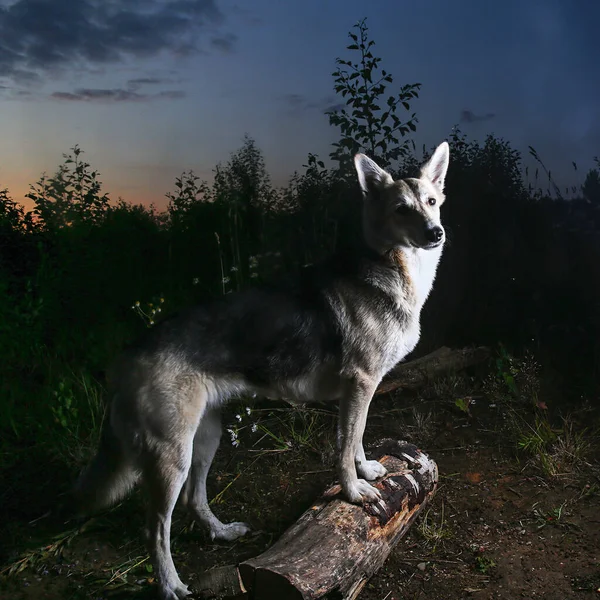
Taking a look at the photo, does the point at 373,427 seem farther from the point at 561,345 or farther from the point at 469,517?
the point at 561,345

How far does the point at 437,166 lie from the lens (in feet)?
12.7

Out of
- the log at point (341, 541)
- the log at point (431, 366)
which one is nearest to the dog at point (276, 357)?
the log at point (341, 541)

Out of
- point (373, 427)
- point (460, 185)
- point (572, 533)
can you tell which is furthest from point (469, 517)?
point (460, 185)

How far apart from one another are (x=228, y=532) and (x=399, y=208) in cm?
220

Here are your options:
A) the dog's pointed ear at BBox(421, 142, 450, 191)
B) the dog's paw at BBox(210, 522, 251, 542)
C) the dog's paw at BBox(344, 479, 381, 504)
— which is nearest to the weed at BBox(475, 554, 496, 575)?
the dog's paw at BBox(344, 479, 381, 504)

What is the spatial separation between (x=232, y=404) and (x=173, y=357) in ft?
7.87

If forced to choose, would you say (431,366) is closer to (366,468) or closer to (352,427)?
(366,468)

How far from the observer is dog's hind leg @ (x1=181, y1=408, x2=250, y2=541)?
3.81m

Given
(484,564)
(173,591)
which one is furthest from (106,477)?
(484,564)

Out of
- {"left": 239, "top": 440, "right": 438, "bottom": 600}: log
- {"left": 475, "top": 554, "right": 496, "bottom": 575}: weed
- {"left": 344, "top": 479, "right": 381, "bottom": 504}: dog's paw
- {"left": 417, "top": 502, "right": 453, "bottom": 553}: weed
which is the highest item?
{"left": 344, "top": 479, "right": 381, "bottom": 504}: dog's paw

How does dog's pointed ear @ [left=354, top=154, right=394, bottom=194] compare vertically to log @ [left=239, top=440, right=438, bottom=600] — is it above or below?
above

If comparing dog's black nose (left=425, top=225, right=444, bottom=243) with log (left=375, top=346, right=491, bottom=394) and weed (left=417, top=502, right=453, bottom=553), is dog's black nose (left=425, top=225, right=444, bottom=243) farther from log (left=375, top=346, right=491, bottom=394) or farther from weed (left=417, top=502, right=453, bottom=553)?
log (left=375, top=346, right=491, bottom=394)

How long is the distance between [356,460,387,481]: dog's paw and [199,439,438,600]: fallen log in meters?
0.05

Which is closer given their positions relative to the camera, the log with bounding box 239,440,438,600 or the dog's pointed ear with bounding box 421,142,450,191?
the log with bounding box 239,440,438,600
